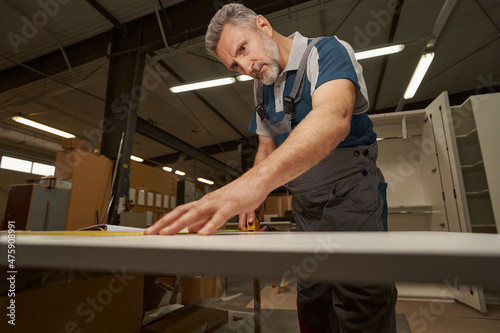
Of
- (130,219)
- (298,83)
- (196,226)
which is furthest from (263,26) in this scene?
(130,219)

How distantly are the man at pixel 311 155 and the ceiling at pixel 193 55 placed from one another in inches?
108

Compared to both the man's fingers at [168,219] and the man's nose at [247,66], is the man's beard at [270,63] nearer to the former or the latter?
the man's nose at [247,66]

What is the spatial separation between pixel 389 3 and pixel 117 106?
4214 millimetres

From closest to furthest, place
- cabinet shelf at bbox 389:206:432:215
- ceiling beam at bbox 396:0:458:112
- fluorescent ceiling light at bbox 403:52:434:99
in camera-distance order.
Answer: ceiling beam at bbox 396:0:458:112 < cabinet shelf at bbox 389:206:432:215 < fluorescent ceiling light at bbox 403:52:434:99

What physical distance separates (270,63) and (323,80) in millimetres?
398

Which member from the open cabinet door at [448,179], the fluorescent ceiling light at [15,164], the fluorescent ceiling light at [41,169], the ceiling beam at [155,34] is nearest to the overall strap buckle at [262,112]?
the open cabinet door at [448,179]

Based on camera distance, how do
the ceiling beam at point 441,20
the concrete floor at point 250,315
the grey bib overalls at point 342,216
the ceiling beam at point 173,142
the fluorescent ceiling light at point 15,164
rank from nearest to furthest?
the grey bib overalls at point 342,216 → the concrete floor at point 250,315 → the ceiling beam at point 441,20 → the ceiling beam at point 173,142 → the fluorescent ceiling light at point 15,164

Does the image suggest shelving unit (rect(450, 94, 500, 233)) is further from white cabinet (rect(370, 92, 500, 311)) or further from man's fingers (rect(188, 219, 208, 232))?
man's fingers (rect(188, 219, 208, 232))

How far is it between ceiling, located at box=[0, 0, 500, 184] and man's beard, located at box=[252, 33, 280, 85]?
8.92ft

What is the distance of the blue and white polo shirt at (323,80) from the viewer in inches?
32.5

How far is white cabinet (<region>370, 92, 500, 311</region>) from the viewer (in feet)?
9.16

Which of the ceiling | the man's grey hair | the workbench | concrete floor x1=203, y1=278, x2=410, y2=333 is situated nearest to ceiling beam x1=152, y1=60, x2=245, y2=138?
the ceiling

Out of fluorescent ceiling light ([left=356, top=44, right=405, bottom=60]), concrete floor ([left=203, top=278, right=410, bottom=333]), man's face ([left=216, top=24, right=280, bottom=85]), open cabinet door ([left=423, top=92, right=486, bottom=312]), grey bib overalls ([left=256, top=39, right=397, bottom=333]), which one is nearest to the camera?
grey bib overalls ([left=256, top=39, right=397, bottom=333])

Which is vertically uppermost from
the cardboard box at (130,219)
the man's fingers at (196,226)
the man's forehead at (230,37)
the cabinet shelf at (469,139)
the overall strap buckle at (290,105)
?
the cabinet shelf at (469,139)
